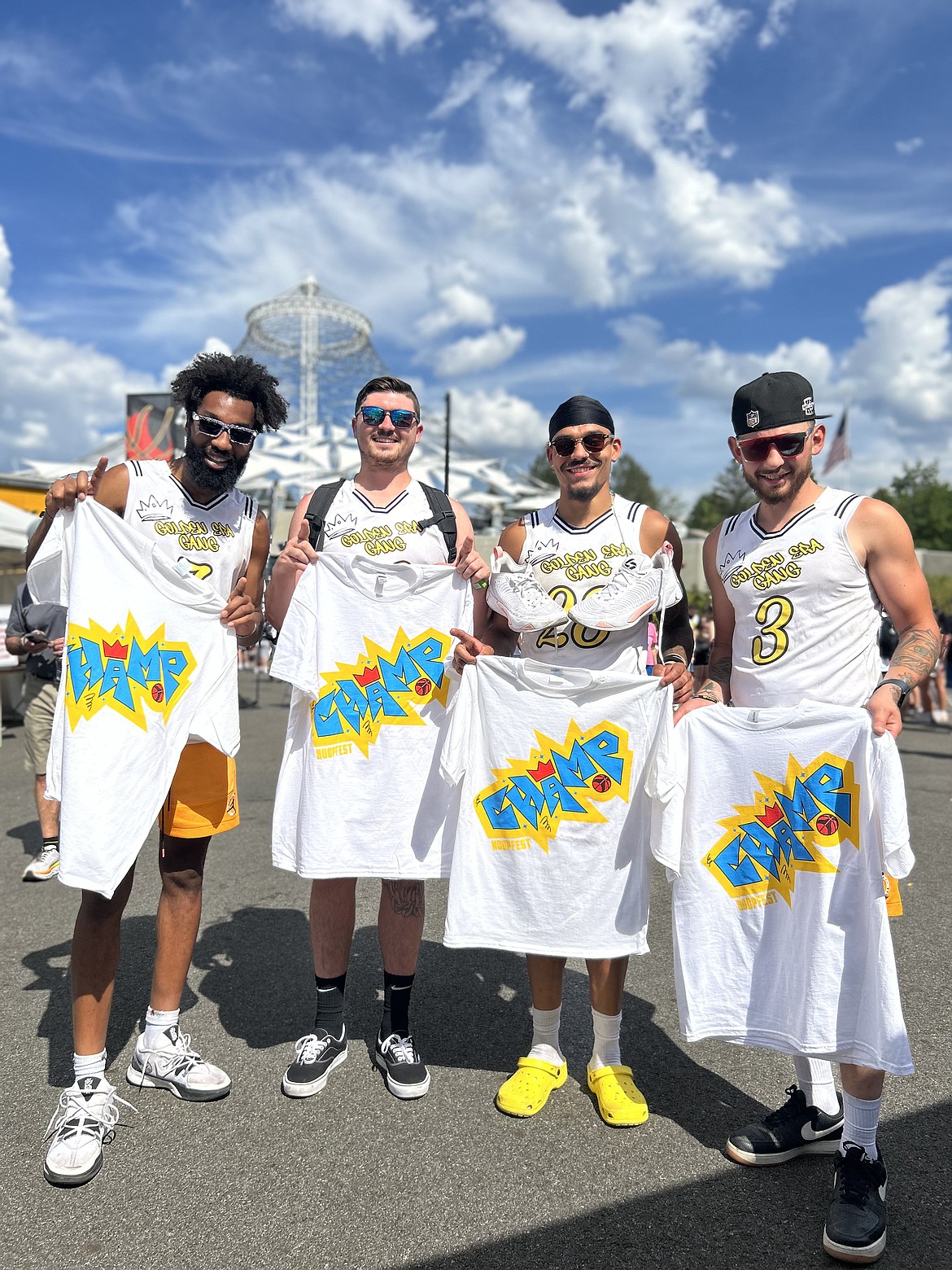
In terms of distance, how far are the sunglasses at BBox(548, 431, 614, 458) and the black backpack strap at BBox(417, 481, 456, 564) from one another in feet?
1.76

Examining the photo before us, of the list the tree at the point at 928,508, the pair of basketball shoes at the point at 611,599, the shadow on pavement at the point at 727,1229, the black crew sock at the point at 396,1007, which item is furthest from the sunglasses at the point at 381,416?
the tree at the point at 928,508

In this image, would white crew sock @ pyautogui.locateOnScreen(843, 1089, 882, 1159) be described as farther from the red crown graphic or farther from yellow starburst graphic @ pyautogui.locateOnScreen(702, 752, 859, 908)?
the red crown graphic

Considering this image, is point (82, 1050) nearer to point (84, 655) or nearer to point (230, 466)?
point (84, 655)

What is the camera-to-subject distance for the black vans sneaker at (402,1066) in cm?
312

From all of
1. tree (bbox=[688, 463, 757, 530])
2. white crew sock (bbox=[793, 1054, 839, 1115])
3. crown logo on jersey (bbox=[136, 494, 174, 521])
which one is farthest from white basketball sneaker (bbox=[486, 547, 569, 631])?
tree (bbox=[688, 463, 757, 530])

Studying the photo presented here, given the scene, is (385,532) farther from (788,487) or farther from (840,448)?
(840,448)

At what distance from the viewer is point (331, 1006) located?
3355 millimetres

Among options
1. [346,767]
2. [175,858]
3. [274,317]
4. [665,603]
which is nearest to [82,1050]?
[175,858]

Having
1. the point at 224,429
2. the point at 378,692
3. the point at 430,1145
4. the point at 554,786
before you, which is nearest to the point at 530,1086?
the point at 430,1145

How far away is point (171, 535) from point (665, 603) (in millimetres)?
1808

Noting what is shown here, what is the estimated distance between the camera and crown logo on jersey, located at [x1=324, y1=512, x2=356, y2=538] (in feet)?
11.1

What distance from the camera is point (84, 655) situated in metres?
2.93

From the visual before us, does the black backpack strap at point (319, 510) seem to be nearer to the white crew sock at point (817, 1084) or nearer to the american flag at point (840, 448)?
the white crew sock at point (817, 1084)

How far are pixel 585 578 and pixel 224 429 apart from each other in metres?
1.45
